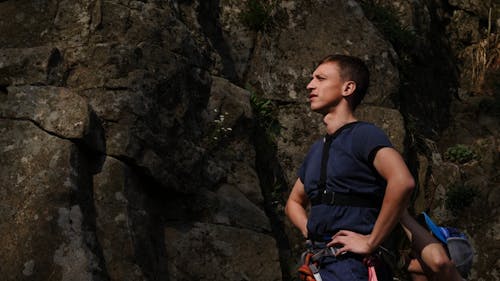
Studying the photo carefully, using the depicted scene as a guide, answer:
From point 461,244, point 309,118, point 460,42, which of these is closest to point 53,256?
point 461,244

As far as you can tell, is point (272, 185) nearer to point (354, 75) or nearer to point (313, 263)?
point (354, 75)

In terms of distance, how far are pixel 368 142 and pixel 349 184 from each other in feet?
0.81

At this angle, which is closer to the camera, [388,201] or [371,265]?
[388,201]

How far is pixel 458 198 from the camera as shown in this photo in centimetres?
882

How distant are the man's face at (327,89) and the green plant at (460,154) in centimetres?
614

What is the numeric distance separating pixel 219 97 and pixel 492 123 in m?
5.04

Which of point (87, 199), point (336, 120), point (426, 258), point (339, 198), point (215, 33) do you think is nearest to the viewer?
point (339, 198)

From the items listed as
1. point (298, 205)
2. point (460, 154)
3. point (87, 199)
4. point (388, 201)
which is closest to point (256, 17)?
point (460, 154)

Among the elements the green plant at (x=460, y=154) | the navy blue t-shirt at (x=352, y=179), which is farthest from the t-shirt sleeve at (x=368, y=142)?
the green plant at (x=460, y=154)

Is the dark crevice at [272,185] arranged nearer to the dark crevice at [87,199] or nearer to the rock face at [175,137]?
the rock face at [175,137]

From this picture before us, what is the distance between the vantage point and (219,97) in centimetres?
707

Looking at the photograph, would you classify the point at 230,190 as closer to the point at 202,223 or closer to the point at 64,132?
the point at 202,223

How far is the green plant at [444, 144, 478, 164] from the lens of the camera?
945cm

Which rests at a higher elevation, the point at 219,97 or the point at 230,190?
the point at 219,97
